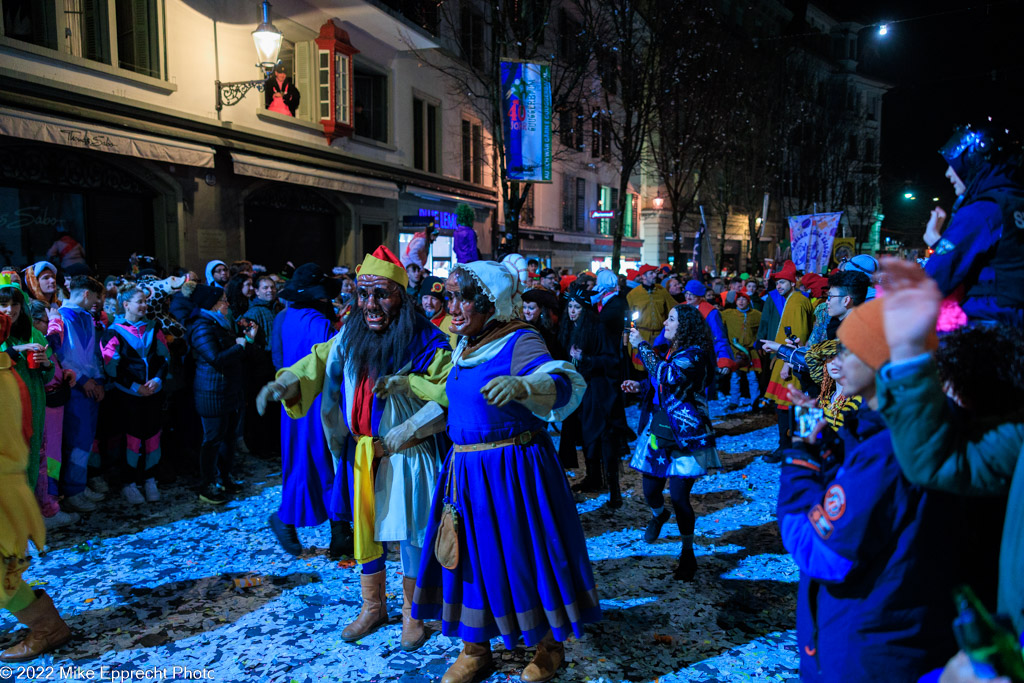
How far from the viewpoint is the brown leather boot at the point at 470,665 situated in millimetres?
3281

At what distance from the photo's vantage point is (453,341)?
214 inches

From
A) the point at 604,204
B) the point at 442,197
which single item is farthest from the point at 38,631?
the point at 604,204

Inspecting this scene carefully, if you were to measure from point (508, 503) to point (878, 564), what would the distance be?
65.7 inches

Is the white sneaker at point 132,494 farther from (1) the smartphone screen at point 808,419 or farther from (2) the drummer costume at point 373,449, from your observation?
(1) the smartphone screen at point 808,419

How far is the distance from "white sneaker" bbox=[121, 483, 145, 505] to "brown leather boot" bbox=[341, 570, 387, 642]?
3.37 m

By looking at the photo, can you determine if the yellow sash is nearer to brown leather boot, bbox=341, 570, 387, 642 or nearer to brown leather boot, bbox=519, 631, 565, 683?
brown leather boot, bbox=341, 570, 387, 642

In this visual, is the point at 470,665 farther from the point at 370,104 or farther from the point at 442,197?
the point at 442,197

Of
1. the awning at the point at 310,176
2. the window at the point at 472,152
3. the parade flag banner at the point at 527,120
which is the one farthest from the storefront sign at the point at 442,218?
the parade flag banner at the point at 527,120

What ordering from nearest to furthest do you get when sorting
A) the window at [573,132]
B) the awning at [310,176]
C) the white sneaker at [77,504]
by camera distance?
the white sneaker at [77,504]
the awning at [310,176]
the window at [573,132]

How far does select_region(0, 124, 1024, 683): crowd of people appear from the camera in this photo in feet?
5.55

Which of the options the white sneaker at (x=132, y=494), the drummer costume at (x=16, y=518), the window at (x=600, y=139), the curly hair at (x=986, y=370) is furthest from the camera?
the window at (x=600, y=139)

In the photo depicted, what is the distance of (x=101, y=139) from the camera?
33.0 feet

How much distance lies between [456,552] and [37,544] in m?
2.26

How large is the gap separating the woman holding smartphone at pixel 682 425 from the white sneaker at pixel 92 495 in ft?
16.2
